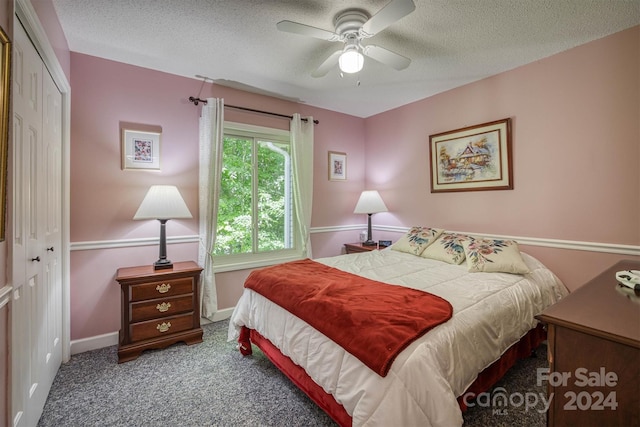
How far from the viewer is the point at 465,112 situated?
3045mm

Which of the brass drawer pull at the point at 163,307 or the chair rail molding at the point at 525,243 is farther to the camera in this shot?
the brass drawer pull at the point at 163,307

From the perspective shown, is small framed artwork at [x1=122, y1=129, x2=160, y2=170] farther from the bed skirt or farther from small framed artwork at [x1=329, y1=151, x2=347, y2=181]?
small framed artwork at [x1=329, y1=151, x2=347, y2=181]

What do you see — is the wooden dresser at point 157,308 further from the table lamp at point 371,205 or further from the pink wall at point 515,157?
the table lamp at point 371,205

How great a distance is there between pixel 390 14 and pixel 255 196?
230 cm

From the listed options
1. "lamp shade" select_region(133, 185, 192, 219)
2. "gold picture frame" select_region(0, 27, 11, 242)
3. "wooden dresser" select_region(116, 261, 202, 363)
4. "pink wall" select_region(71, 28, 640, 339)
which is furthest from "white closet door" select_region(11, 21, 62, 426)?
"lamp shade" select_region(133, 185, 192, 219)

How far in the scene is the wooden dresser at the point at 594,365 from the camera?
87cm

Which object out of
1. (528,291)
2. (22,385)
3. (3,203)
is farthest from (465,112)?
(22,385)

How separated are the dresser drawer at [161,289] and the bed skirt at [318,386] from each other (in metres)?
0.66

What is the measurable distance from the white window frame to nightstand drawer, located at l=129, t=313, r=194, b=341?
0.63 m

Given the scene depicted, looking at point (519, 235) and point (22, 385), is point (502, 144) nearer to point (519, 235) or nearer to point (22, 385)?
point (519, 235)

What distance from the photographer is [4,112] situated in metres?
1.11

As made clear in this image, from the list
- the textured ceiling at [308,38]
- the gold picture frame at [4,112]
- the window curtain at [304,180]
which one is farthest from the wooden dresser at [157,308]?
the textured ceiling at [308,38]

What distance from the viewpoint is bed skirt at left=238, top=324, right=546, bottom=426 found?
145 centimetres

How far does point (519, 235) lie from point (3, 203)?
11.7 feet
